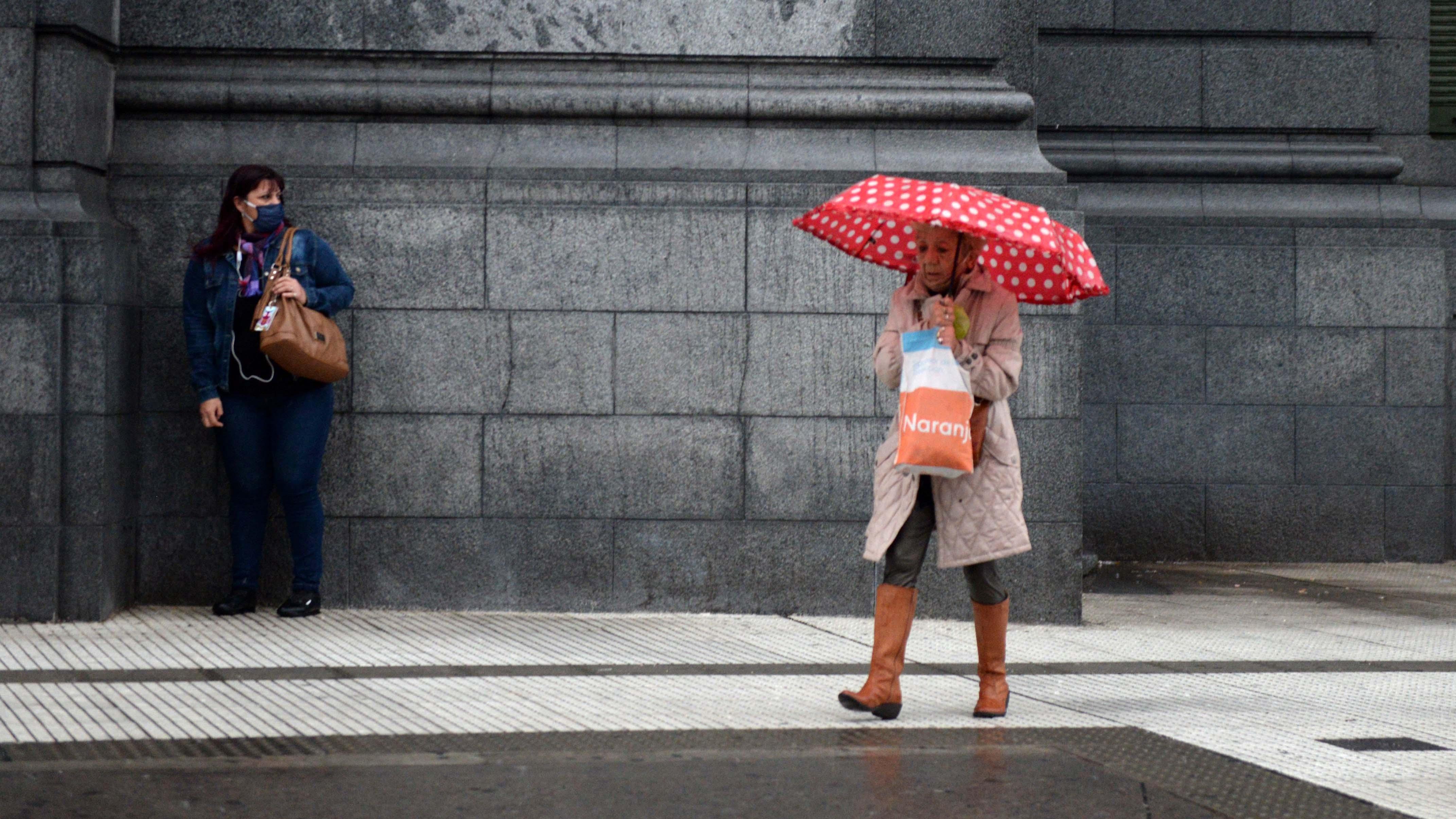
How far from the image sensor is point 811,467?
28.0ft

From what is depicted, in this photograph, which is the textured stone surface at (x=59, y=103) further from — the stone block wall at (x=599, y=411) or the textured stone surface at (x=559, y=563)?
the textured stone surface at (x=559, y=563)

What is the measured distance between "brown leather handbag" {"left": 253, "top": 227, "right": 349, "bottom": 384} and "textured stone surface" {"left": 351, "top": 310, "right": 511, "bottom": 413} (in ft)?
1.51

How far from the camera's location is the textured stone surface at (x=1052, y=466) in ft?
27.9

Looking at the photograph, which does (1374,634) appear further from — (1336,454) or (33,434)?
(33,434)

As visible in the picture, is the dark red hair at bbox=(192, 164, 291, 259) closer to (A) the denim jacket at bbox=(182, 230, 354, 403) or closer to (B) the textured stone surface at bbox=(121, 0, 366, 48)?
(A) the denim jacket at bbox=(182, 230, 354, 403)

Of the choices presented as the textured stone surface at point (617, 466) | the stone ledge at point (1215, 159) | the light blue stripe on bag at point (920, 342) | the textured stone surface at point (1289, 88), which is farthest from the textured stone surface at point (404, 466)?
the textured stone surface at point (1289, 88)

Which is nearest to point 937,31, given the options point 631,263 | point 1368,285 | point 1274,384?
point 631,263

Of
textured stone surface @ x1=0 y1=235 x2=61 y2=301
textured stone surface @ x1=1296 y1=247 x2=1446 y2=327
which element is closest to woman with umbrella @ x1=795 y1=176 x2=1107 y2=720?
textured stone surface @ x1=0 y1=235 x2=61 y2=301

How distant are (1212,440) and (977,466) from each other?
5.52 meters

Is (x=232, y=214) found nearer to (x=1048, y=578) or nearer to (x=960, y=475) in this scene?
(x=960, y=475)

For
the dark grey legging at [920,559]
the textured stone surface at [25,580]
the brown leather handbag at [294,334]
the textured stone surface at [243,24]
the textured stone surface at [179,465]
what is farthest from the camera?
the textured stone surface at [243,24]

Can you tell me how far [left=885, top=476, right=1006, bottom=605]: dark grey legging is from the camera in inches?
238

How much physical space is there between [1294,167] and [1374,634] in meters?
3.98

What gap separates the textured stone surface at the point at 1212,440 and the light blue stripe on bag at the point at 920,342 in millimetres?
5540
